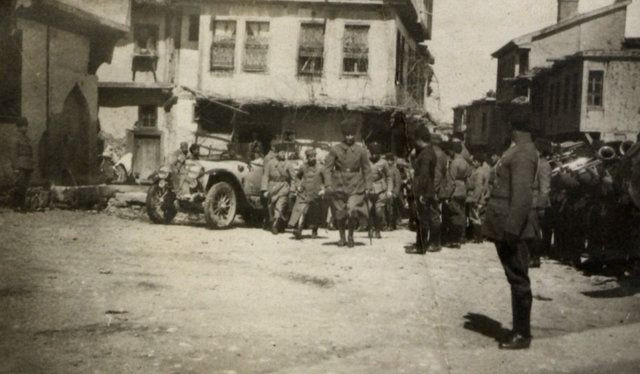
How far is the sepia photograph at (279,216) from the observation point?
536cm

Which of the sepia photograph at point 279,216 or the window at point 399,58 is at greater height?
the window at point 399,58

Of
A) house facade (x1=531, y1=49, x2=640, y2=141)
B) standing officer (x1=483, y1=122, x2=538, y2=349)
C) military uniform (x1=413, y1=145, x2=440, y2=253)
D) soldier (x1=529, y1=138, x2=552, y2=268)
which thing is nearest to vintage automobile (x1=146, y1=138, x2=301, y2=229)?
military uniform (x1=413, y1=145, x2=440, y2=253)

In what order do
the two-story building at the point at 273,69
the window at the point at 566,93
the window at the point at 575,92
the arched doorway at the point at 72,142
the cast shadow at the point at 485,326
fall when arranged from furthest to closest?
1. the window at the point at 566,93
2. the window at the point at 575,92
3. the two-story building at the point at 273,69
4. the arched doorway at the point at 72,142
5. the cast shadow at the point at 485,326

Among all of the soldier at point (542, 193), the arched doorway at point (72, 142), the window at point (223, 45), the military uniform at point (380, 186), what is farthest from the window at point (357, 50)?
the arched doorway at point (72, 142)

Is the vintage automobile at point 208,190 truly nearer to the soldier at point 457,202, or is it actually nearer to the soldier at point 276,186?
the soldier at point 276,186

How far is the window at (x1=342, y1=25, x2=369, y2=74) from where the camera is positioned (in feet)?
68.9

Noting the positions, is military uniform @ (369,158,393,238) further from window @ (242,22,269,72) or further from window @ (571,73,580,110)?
window @ (571,73,580,110)

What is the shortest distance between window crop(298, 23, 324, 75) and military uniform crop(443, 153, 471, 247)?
30.8ft

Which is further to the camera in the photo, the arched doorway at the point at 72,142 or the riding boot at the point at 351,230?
the riding boot at the point at 351,230

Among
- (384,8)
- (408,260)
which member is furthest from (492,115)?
(408,260)

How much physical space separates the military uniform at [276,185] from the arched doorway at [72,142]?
Result: 18.7 feet

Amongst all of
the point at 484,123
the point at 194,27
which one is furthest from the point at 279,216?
the point at 484,123

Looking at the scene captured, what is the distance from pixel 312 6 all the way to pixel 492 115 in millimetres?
31326

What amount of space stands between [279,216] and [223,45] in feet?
32.1
